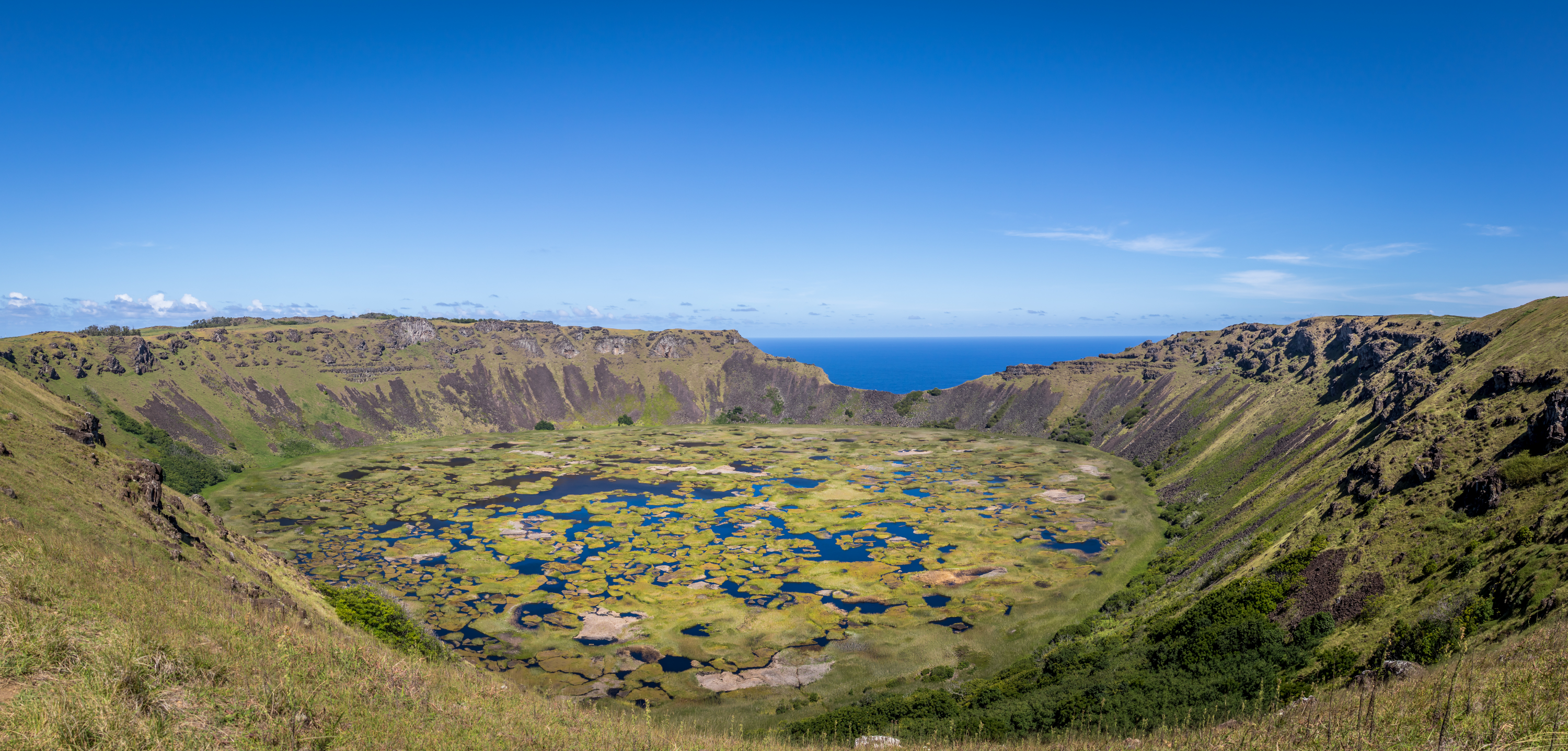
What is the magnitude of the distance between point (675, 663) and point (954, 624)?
24.4 metres

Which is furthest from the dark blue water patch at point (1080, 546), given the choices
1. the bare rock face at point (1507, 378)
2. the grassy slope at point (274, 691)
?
the grassy slope at point (274, 691)

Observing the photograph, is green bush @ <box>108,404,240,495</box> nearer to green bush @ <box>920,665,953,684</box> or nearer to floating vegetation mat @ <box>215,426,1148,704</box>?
floating vegetation mat @ <box>215,426,1148,704</box>

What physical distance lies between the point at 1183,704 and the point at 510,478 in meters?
109

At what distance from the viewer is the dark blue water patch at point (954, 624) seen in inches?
2206

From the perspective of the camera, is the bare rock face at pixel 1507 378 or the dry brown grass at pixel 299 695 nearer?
the dry brown grass at pixel 299 695

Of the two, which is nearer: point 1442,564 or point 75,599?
point 75,599

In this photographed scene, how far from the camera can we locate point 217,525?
167 feet

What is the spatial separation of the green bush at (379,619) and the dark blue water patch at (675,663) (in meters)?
15.6

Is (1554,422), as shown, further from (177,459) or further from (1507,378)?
(177,459)

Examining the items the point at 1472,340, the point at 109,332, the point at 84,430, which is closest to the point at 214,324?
the point at 109,332

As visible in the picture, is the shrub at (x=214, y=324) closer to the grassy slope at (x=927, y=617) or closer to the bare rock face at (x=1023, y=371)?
the grassy slope at (x=927, y=617)

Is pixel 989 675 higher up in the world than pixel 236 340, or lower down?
lower down

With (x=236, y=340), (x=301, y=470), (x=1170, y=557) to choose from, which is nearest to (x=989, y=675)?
(x=1170, y=557)

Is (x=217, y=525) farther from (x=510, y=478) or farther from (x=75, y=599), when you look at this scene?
(x=510, y=478)
